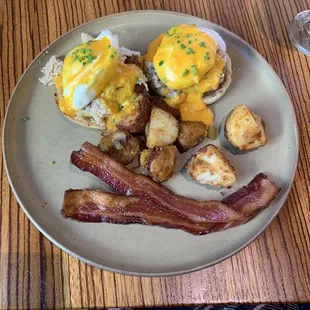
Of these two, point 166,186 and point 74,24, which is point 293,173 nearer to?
point 166,186

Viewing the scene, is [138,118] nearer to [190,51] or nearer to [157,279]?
[190,51]

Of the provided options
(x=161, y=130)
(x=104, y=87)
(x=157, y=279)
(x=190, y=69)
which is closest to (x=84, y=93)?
(x=104, y=87)

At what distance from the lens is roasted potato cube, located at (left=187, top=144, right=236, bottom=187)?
5.94ft

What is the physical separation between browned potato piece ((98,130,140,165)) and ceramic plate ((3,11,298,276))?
14 centimetres

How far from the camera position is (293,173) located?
6.26 ft

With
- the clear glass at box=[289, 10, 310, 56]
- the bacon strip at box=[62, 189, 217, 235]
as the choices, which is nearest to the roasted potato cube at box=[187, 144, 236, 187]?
the bacon strip at box=[62, 189, 217, 235]

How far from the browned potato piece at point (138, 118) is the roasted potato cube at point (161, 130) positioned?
53mm

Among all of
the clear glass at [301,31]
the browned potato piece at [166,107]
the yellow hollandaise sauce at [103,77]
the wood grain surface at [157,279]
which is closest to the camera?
the wood grain surface at [157,279]

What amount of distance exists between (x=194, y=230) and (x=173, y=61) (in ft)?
2.40

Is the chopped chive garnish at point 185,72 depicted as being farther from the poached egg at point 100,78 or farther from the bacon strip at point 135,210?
the bacon strip at point 135,210

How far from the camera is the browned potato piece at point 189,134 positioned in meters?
1.89

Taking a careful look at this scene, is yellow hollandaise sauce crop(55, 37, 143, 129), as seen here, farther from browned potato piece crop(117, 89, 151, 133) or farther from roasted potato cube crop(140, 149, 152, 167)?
roasted potato cube crop(140, 149, 152, 167)

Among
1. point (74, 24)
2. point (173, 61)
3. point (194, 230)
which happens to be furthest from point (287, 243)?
point (74, 24)

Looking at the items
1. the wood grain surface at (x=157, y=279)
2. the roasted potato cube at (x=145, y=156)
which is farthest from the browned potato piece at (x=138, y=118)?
the wood grain surface at (x=157, y=279)
